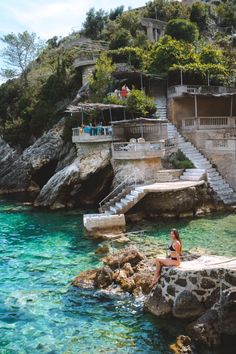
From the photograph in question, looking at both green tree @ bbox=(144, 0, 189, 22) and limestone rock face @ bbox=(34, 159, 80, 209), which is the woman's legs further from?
green tree @ bbox=(144, 0, 189, 22)

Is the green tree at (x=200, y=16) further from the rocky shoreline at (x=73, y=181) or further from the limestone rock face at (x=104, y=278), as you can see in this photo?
the limestone rock face at (x=104, y=278)

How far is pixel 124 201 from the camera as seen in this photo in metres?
22.8

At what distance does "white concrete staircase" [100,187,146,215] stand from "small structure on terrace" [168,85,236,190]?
6.75 metres

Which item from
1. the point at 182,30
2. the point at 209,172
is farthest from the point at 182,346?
the point at 182,30

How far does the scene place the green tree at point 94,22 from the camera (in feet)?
204

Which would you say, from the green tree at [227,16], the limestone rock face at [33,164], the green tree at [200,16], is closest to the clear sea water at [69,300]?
the limestone rock face at [33,164]

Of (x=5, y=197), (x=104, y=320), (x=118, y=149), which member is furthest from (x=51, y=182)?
(x=104, y=320)

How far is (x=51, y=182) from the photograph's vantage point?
2906cm

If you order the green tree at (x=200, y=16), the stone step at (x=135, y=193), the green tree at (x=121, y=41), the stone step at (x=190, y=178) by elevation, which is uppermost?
the green tree at (x=200, y=16)

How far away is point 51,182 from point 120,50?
61.1 feet

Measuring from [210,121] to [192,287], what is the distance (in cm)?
2097

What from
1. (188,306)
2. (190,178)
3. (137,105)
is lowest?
(188,306)

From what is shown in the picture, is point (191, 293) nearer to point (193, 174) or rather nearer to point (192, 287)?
point (192, 287)

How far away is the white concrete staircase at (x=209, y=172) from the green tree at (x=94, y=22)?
38658 mm
